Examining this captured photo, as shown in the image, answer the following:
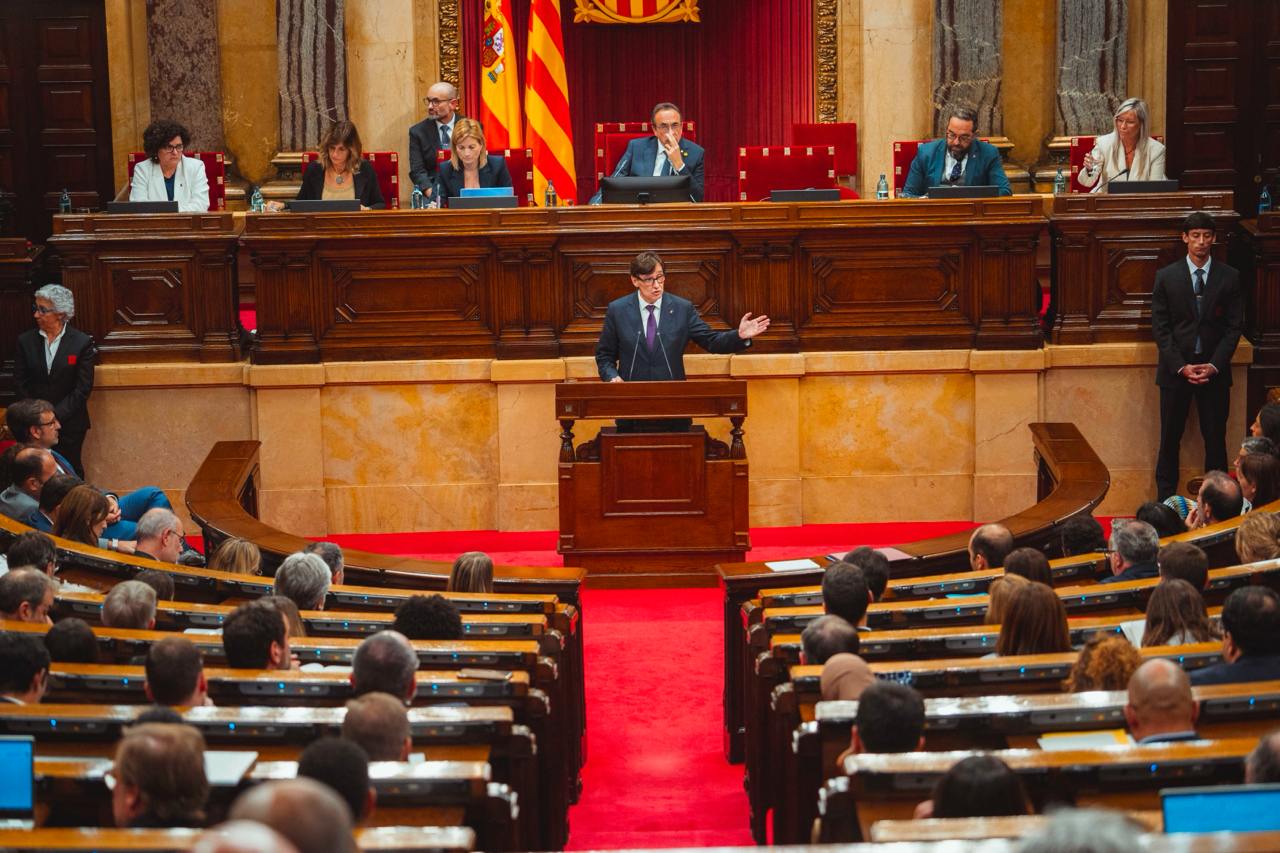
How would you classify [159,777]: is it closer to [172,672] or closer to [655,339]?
[172,672]

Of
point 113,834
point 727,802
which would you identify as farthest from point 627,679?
point 113,834

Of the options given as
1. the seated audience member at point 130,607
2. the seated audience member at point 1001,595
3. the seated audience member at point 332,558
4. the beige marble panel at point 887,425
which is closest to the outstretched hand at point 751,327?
the beige marble panel at point 887,425

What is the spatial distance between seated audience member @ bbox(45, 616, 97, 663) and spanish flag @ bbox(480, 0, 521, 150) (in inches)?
332

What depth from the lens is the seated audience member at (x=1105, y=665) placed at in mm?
4535

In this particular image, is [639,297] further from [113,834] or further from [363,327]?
[113,834]

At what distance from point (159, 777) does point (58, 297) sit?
6.38 meters

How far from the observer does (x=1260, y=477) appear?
7090mm

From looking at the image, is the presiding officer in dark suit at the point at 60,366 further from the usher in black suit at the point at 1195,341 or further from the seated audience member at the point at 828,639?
the usher in black suit at the point at 1195,341

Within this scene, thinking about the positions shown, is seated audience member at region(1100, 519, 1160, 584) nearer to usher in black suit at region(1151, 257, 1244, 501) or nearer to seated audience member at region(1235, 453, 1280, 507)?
seated audience member at region(1235, 453, 1280, 507)

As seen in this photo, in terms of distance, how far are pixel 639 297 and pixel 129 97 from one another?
6.01 meters

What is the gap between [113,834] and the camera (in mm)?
3389

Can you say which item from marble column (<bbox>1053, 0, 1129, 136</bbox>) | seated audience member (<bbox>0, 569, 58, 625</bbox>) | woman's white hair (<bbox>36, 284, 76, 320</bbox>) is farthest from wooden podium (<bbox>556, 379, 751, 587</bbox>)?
marble column (<bbox>1053, 0, 1129, 136</bbox>)

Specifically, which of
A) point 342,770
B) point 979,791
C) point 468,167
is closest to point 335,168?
point 468,167

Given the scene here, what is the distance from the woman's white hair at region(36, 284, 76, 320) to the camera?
938cm
